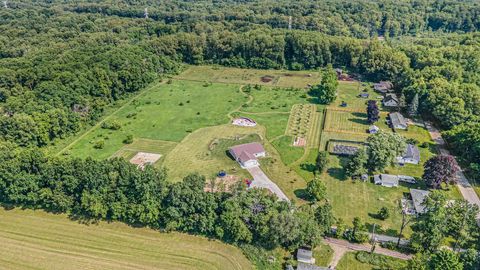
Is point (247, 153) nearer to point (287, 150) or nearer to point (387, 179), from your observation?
point (287, 150)

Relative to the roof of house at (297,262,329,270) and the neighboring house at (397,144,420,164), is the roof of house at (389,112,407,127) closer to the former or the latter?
the neighboring house at (397,144,420,164)

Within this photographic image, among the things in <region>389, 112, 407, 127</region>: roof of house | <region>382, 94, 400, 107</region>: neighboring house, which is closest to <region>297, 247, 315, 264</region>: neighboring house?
<region>389, 112, 407, 127</region>: roof of house

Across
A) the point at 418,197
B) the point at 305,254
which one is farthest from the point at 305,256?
the point at 418,197

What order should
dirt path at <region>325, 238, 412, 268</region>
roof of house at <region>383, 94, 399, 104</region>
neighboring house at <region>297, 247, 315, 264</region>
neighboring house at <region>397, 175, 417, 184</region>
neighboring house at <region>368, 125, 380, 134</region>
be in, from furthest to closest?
roof of house at <region>383, 94, 399, 104</region>
neighboring house at <region>368, 125, 380, 134</region>
neighboring house at <region>397, 175, 417, 184</region>
dirt path at <region>325, 238, 412, 268</region>
neighboring house at <region>297, 247, 315, 264</region>

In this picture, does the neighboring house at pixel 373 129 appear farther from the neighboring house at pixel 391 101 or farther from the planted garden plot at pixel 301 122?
the neighboring house at pixel 391 101

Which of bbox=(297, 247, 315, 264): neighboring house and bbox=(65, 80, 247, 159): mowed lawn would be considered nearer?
bbox=(297, 247, 315, 264): neighboring house

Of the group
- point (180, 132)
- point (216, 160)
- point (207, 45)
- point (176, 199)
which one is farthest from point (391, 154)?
point (207, 45)

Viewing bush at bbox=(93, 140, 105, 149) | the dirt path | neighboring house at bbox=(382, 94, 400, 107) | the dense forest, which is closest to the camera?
the dirt path
